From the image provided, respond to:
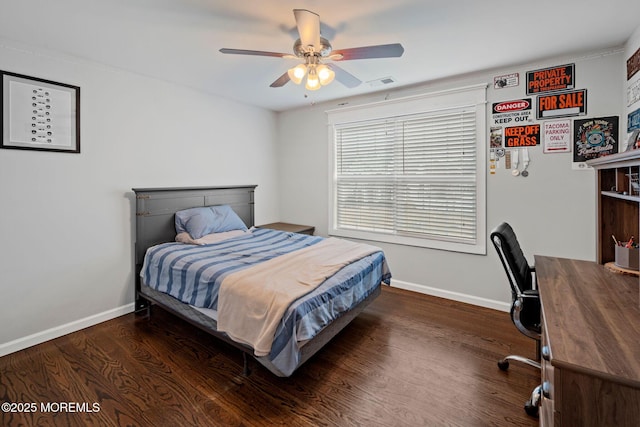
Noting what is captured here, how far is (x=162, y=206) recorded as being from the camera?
127 inches

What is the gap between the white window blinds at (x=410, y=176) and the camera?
129 inches

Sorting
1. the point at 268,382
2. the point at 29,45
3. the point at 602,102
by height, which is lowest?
the point at 268,382

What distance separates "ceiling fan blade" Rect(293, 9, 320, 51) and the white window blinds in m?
1.99

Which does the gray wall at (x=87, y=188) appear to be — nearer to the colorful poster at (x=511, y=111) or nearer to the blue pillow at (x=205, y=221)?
the blue pillow at (x=205, y=221)

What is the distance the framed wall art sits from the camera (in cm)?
234

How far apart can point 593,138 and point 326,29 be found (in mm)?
2452

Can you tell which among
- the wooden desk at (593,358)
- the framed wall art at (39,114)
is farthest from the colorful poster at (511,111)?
the framed wall art at (39,114)

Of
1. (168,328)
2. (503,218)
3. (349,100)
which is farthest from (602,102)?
(168,328)

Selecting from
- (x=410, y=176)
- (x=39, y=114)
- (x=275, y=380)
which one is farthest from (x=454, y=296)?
(x=39, y=114)

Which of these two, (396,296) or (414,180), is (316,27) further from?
(396,296)

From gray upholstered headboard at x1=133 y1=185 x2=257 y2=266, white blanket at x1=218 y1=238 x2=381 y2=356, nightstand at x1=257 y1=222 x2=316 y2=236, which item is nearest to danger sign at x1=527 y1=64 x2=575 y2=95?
white blanket at x1=218 y1=238 x2=381 y2=356

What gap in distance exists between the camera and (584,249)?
8.80 feet

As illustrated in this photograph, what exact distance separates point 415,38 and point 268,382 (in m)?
2.78

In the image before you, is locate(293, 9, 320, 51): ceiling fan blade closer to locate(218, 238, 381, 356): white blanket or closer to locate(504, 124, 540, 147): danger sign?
locate(218, 238, 381, 356): white blanket
